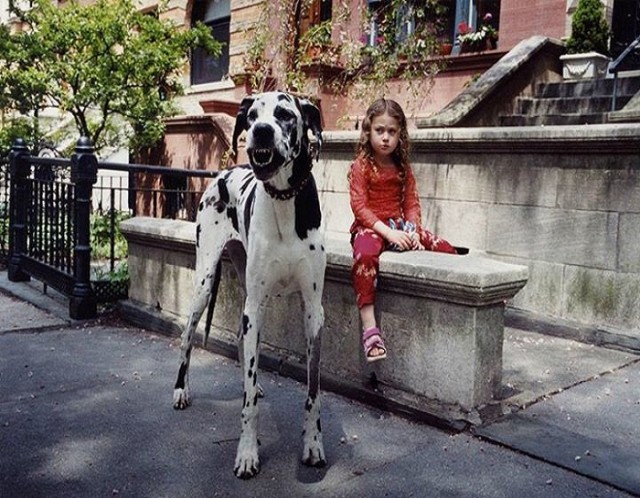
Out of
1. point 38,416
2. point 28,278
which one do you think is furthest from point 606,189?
point 28,278

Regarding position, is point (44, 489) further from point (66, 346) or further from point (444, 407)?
point (66, 346)

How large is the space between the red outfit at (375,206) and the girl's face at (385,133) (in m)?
0.16

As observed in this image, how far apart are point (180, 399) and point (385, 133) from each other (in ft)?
6.98

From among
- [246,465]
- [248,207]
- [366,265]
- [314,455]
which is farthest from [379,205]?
[246,465]

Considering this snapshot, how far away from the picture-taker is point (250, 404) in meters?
3.50

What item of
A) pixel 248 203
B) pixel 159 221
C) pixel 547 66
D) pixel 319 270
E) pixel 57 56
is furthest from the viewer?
pixel 57 56

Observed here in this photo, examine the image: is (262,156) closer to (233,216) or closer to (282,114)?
(282,114)

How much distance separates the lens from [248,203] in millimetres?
3945

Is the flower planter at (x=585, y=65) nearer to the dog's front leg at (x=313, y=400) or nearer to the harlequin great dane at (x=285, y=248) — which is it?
the harlequin great dane at (x=285, y=248)

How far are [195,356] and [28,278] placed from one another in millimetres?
3948

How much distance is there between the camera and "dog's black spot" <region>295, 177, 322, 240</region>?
3547 millimetres

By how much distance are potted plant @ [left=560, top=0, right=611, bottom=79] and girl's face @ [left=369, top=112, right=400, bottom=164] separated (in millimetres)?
6806

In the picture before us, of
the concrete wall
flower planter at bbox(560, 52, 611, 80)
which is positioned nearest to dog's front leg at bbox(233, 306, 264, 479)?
the concrete wall

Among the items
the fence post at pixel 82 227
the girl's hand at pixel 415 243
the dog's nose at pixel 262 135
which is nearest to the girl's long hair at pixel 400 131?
the girl's hand at pixel 415 243
